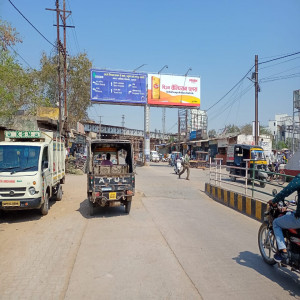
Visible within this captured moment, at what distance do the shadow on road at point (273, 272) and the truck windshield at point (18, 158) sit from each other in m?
5.87

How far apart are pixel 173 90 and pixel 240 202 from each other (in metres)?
24.1

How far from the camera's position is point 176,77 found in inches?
1251

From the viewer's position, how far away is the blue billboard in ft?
95.7

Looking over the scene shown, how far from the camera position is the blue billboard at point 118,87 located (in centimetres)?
2916

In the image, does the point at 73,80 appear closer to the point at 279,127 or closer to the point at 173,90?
the point at 173,90

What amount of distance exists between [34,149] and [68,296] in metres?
5.76

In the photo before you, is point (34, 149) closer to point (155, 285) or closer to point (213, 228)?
point (213, 228)

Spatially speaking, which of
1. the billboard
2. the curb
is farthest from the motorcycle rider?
the billboard

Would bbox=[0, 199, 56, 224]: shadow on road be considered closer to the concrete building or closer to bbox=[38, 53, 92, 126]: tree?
bbox=[38, 53, 92, 126]: tree

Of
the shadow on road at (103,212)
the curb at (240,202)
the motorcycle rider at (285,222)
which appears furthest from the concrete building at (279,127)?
the motorcycle rider at (285,222)

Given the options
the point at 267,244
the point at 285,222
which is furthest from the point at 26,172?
the point at 285,222

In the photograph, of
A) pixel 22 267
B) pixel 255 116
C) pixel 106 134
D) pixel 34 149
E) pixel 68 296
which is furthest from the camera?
pixel 106 134

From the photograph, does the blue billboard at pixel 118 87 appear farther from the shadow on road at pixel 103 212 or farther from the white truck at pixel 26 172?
the shadow on road at pixel 103 212

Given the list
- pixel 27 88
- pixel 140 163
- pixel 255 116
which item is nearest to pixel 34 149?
pixel 27 88
